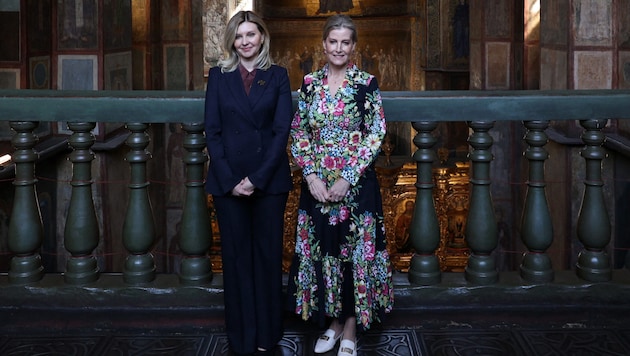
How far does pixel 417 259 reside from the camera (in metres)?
4.16

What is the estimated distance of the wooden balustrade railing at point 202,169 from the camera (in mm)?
3936

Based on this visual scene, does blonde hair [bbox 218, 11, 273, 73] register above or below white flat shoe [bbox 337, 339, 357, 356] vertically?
above

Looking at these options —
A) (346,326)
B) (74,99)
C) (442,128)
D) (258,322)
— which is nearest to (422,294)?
(346,326)

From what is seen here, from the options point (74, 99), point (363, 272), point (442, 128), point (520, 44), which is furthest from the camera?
point (442, 128)

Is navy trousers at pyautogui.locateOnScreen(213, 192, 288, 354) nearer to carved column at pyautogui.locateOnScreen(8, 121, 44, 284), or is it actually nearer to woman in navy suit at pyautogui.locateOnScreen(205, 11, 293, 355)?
woman in navy suit at pyautogui.locateOnScreen(205, 11, 293, 355)

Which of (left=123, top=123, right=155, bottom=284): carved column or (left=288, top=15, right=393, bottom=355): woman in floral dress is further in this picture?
(left=123, top=123, right=155, bottom=284): carved column

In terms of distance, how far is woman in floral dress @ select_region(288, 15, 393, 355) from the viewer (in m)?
3.55

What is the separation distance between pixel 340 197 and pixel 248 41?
784 mm

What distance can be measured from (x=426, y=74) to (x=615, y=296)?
12.8 m

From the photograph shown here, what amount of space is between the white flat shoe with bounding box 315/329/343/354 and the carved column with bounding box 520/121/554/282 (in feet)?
3.64

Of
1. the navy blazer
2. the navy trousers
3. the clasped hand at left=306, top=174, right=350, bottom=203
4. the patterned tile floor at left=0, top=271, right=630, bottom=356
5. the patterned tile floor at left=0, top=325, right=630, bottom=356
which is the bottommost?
the patterned tile floor at left=0, top=325, right=630, bottom=356

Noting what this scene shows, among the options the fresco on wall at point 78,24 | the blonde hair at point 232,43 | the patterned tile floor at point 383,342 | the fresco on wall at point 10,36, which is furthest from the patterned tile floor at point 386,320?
the fresco on wall at point 78,24

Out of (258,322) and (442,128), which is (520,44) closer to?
(442,128)

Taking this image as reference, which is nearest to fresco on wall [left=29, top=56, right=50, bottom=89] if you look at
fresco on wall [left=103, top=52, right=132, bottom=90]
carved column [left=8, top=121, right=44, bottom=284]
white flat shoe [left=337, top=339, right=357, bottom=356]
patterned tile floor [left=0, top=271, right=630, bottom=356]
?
fresco on wall [left=103, top=52, right=132, bottom=90]
